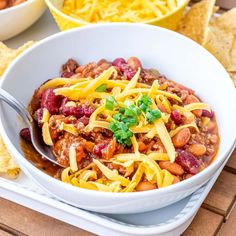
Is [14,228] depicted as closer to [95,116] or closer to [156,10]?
[95,116]

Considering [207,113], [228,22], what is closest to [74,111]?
[207,113]

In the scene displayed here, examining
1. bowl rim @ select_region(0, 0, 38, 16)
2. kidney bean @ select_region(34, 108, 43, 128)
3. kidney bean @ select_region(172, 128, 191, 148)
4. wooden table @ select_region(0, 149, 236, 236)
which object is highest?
bowl rim @ select_region(0, 0, 38, 16)

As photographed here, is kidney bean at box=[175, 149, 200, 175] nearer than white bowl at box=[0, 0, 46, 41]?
Yes

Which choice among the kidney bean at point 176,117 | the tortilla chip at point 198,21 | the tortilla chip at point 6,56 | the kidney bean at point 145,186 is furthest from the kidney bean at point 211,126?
the tortilla chip at point 6,56

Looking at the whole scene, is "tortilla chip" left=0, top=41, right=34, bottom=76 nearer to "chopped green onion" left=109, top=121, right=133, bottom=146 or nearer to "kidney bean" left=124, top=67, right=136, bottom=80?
"kidney bean" left=124, top=67, right=136, bottom=80

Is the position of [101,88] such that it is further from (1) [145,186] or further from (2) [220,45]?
(2) [220,45]

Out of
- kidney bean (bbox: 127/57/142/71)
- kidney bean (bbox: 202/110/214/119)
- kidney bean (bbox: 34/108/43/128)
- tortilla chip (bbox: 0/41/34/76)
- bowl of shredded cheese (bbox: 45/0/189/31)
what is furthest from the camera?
bowl of shredded cheese (bbox: 45/0/189/31)

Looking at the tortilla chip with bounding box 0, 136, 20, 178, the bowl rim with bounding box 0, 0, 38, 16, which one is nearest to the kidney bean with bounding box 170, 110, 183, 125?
the tortilla chip with bounding box 0, 136, 20, 178

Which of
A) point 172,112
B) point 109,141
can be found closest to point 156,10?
point 172,112
